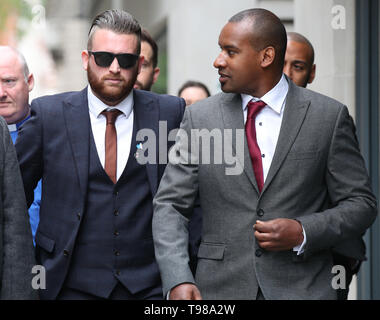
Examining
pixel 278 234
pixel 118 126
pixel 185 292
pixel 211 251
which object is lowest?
pixel 185 292

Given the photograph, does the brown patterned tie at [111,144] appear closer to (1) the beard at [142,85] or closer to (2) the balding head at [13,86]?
(2) the balding head at [13,86]

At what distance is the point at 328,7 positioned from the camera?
28.3 ft

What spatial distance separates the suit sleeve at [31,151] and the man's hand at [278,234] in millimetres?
1369

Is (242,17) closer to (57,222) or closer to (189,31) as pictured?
(57,222)

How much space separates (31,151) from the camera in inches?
186

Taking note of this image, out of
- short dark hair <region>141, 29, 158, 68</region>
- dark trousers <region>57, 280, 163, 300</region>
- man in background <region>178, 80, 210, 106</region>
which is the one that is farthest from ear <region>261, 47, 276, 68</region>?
man in background <region>178, 80, 210, 106</region>

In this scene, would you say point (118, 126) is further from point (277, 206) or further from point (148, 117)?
point (277, 206)

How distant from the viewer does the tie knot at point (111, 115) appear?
15.7ft

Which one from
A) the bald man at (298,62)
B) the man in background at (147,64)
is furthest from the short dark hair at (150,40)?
the bald man at (298,62)

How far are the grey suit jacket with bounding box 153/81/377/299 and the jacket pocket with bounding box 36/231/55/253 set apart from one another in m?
0.67

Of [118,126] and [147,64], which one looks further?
[147,64]

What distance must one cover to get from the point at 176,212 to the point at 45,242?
841 mm

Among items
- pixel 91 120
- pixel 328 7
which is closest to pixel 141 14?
pixel 328 7

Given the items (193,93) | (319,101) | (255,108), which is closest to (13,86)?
(255,108)
